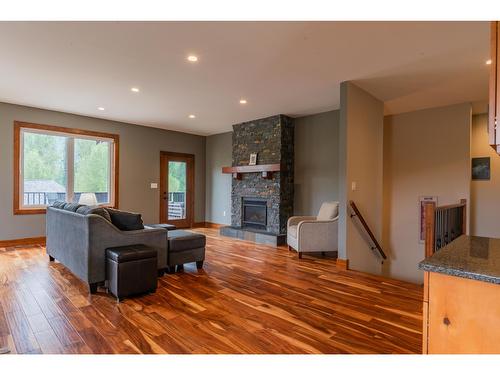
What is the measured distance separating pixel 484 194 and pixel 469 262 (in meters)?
5.01

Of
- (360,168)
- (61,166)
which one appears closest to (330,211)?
(360,168)

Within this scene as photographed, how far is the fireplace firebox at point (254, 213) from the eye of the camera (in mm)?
6150

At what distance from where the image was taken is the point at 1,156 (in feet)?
16.4

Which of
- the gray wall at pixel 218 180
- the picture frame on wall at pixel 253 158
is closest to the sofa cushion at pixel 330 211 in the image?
the picture frame on wall at pixel 253 158

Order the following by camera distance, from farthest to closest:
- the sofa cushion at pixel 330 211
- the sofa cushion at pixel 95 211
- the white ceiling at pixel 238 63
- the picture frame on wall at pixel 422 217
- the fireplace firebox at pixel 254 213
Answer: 1. the fireplace firebox at pixel 254 213
2. the picture frame on wall at pixel 422 217
3. the sofa cushion at pixel 330 211
4. the sofa cushion at pixel 95 211
5. the white ceiling at pixel 238 63

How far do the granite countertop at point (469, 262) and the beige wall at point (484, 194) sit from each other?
4.37 m

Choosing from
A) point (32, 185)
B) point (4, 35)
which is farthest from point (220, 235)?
point (4, 35)

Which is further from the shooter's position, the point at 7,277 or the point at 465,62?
the point at 7,277

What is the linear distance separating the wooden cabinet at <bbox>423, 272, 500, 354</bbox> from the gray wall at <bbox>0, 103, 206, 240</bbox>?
6393 millimetres

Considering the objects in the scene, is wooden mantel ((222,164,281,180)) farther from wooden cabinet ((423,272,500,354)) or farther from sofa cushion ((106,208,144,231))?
wooden cabinet ((423,272,500,354))

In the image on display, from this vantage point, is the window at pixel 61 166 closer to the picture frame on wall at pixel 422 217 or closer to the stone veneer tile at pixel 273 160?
the stone veneer tile at pixel 273 160
